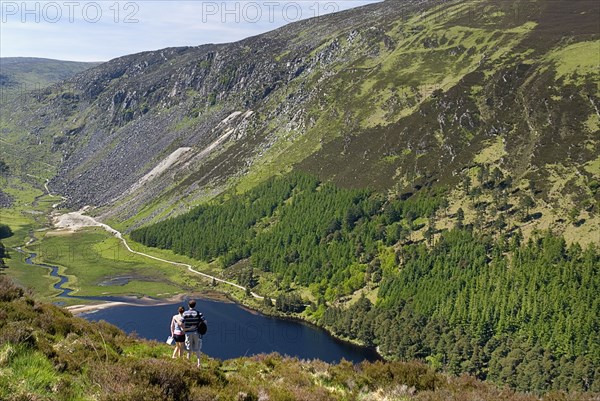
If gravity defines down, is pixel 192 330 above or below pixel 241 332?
above

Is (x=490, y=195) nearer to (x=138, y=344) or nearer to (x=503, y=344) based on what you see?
(x=503, y=344)

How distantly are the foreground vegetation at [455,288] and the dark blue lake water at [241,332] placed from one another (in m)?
7.76

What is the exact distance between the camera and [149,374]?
604 inches

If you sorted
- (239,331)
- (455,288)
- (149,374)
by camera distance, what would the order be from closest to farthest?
(149,374), (239,331), (455,288)

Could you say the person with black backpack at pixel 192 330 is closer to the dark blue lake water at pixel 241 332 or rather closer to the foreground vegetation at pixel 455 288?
the dark blue lake water at pixel 241 332

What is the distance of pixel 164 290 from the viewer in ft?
569

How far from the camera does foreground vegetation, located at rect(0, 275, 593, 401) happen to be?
571 inches

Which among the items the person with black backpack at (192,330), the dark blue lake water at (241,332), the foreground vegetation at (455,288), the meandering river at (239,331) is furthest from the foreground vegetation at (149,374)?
the foreground vegetation at (455,288)

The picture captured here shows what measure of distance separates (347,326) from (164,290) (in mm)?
71706

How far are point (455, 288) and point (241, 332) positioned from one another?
6022cm

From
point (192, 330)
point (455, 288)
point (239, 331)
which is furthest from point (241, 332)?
point (192, 330)

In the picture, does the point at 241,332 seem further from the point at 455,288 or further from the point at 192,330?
the point at 192,330

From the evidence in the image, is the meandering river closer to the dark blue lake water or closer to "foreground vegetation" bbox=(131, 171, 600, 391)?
the dark blue lake water

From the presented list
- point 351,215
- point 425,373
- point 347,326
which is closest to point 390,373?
point 425,373
